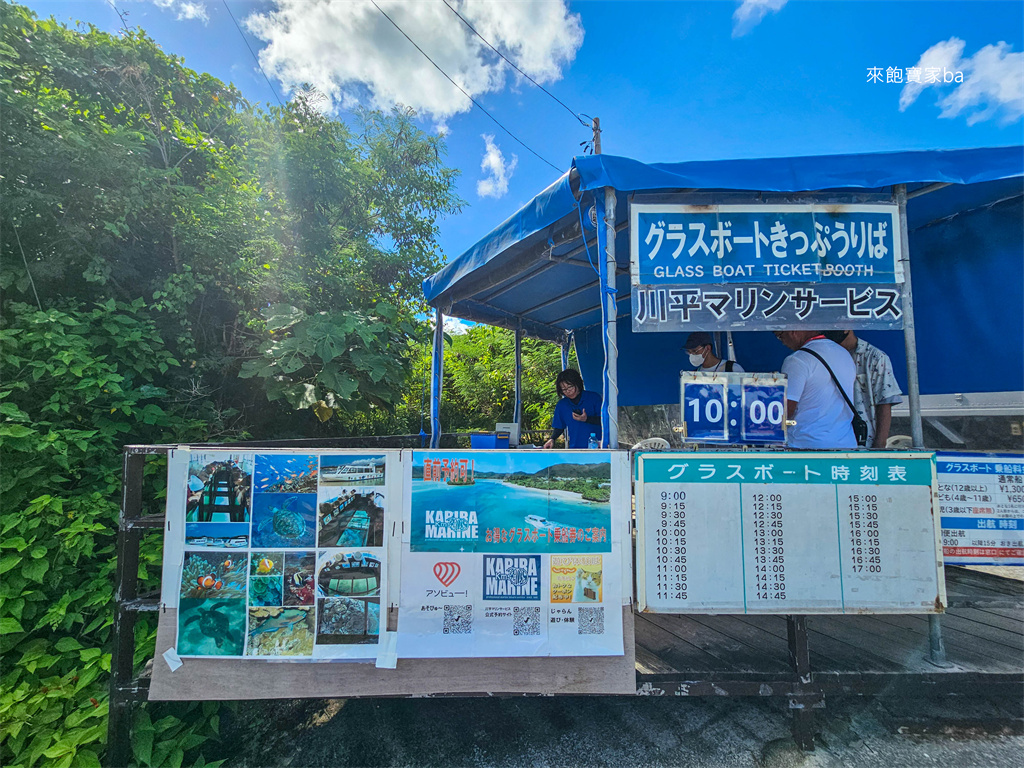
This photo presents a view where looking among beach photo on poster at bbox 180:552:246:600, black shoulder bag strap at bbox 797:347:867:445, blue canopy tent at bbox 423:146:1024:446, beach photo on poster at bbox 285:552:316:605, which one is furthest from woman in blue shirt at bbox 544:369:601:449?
beach photo on poster at bbox 180:552:246:600

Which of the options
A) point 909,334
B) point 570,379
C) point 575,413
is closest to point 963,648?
point 909,334

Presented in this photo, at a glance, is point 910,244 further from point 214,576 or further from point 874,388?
point 214,576

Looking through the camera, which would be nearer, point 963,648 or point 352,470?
point 352,470

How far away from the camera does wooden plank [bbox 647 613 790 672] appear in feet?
7.99

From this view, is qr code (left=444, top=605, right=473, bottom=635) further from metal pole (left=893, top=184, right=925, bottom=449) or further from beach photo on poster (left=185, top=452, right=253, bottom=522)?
metal pole (left=893, top=184, right=925, bottom=449)

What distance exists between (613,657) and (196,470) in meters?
2.37

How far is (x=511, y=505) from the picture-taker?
219 centimetres

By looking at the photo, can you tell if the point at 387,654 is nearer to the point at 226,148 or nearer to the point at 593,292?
the point at 593,292

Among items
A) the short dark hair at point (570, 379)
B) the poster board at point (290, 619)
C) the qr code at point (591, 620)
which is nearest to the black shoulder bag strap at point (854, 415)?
the poster board at point (290, 619)

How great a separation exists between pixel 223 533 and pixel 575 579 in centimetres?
182

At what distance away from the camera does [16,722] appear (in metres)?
2.17

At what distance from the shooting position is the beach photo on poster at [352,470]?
220 cm

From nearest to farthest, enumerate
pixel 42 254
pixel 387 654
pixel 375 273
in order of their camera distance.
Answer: pixel 387 654
pixel 42 254
pixel 375 273

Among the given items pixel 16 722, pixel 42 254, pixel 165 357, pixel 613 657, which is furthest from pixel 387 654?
pixel 42 254
